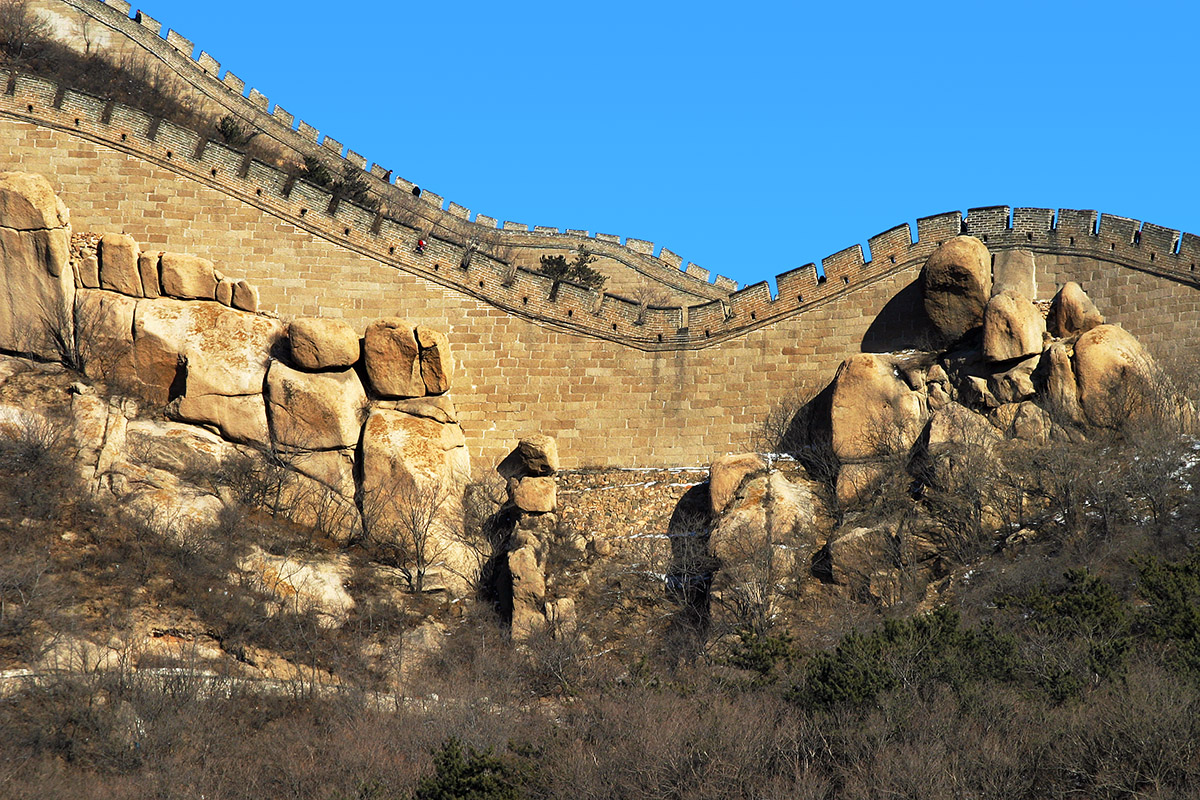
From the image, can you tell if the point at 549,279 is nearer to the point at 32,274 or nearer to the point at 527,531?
the point at 527,531

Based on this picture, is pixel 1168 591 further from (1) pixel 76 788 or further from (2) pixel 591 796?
(1) pixel 76 788

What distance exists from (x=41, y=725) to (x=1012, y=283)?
17817mm

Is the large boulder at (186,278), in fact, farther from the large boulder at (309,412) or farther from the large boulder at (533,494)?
the large boulder at (533,494)

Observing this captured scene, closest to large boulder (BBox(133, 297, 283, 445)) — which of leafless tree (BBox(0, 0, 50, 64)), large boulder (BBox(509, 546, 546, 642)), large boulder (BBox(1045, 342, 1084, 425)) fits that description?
large boulder (BBox(509, 546, 546, 642))

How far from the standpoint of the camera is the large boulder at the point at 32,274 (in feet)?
87.3

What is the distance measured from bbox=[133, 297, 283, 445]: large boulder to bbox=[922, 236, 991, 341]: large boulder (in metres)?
11.8

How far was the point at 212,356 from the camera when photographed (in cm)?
2678

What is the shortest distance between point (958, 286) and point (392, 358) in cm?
1021

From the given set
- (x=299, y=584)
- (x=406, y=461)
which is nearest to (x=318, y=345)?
(x=406, y=461)

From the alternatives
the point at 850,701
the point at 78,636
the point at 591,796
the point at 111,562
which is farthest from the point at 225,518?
the point at 850,701

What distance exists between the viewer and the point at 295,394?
2653 centimetres

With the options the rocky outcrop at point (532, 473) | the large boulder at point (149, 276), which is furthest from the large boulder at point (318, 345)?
the rocky outcrop at point (532, 473)

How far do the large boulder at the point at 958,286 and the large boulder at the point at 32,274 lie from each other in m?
15.3

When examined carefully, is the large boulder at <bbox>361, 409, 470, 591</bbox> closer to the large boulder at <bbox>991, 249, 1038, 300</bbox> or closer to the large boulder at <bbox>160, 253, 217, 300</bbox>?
the large boulder at <bbox>160, 253, 217, 300</bbox>
